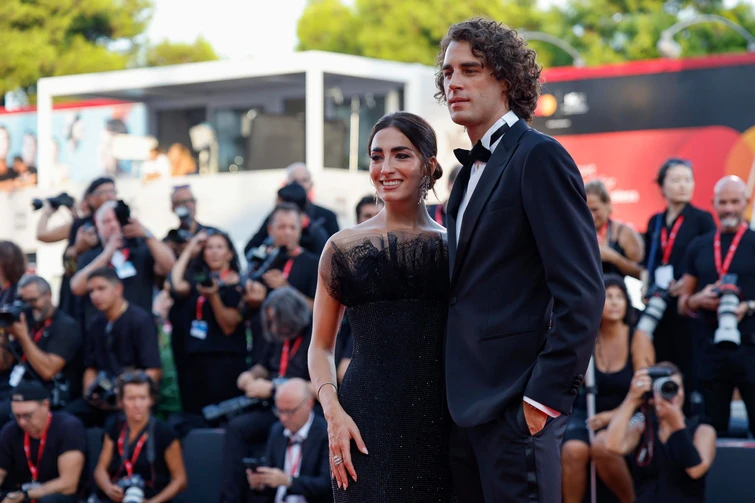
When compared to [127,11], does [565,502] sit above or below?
below

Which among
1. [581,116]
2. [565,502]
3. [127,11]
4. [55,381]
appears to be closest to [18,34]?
[127,11]

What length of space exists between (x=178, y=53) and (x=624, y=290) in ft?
110

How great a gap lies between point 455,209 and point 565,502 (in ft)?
11.4

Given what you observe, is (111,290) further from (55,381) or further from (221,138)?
(221,138)

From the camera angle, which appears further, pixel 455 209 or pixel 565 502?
pixel 565 502

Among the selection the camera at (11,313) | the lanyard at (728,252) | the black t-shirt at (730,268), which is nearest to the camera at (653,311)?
the black t-shirt at (730,268)

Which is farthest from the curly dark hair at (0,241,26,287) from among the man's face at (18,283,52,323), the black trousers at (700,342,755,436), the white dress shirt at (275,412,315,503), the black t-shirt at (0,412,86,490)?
the black trousers at (700,342,755,436)

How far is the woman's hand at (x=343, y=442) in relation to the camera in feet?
10.9

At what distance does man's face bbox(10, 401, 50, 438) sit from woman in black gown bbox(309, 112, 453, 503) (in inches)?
174

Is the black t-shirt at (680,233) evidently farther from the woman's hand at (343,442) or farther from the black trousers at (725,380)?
the woman's hand at (343,442)

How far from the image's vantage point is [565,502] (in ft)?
20.3

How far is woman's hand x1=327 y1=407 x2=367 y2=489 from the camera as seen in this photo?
331 centimetres

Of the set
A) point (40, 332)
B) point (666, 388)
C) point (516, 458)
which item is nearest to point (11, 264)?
point (40, 332)

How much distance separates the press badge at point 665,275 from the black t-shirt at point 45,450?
3.98 metres
